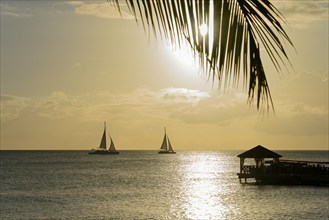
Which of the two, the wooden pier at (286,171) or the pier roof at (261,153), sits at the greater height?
the pier roof at (261,153)

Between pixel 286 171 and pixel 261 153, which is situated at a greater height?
pixel 261 153

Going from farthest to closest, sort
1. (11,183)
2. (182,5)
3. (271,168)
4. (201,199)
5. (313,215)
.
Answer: (11,183)
(201,199)
(271,168)
(313,215)
(182,5)

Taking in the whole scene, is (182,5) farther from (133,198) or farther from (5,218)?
(133,198)

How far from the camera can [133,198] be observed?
62.3m

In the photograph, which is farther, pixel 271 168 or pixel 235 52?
pixel 271 168

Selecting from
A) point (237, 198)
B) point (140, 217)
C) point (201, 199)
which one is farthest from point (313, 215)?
point (201, 199)

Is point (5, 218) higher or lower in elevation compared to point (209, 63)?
lower

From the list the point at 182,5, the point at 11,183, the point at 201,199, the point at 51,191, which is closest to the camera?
the point at 182,5

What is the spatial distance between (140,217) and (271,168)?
18.6 m

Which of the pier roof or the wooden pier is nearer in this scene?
the pier roof

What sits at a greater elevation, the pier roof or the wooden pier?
the pier roof

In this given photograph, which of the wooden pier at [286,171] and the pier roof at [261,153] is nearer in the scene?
the pier roof at [261,153]

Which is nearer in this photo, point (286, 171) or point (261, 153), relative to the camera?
point (261, 153)

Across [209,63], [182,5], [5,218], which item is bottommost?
[5,218]
